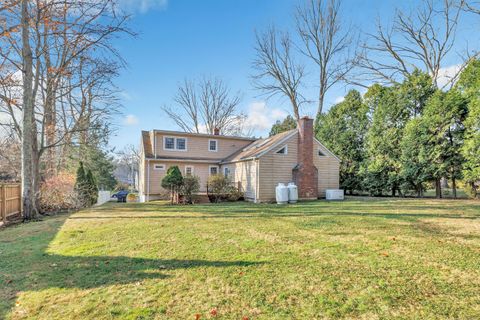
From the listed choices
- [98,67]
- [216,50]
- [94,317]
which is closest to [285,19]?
[216,50]

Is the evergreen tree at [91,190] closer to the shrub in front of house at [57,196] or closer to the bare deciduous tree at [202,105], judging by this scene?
the shrub in front of house at [57,196]

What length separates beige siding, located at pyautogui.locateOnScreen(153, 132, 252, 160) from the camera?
1848 centimetres

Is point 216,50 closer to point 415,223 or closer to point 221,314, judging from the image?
point 415,223

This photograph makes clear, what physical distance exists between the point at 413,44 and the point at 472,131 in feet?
44.4

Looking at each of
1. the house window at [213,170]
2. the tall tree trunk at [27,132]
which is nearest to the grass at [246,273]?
the tall tree trunk at [27,132]

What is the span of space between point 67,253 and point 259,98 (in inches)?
868

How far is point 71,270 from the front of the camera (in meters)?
4.11

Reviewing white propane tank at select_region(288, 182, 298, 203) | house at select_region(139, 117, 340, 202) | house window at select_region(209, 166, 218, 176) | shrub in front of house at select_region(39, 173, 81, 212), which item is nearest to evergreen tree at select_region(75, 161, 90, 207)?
shrub in front of house at select_region(39, 173, 81, 212)

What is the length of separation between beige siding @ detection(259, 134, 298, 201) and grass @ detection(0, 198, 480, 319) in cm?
801

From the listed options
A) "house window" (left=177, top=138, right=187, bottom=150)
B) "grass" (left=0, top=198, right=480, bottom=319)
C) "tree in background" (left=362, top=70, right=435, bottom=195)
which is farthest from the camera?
"house window" (left=177, top=138, right=187, bottom=150)

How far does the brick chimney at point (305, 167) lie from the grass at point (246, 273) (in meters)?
8.48

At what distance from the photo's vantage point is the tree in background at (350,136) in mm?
18470

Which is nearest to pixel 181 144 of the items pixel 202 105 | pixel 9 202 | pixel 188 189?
pixel 188 189

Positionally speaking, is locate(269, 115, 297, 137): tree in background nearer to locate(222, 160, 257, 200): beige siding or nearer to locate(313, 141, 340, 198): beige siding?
locate(313, 141, 340, 198): beige siding
